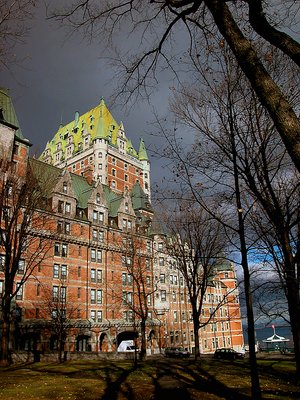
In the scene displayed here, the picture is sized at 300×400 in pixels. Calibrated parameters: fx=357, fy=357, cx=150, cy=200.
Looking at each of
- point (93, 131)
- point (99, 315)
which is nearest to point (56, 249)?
point (99, 315)

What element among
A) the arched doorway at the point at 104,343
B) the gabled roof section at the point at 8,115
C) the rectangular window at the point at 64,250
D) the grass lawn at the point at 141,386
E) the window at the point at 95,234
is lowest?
the arched doorway at the point at 104,343

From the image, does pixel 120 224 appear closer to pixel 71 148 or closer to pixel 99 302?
pixel 99 302

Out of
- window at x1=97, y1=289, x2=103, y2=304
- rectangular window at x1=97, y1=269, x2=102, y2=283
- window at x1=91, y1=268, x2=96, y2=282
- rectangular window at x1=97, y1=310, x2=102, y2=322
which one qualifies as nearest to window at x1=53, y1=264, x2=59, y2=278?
window at x1=91, y1=268, x2=96, y2=282

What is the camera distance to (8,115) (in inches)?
1658

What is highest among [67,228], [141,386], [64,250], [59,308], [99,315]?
[67,228]

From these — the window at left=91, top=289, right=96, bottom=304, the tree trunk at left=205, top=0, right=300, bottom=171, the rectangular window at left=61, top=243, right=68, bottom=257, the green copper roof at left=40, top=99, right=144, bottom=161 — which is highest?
the green copper roof at left=40, top=99, right=144, bottom=161

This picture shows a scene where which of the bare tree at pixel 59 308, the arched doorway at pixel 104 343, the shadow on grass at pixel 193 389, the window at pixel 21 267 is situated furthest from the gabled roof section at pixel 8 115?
the shadow on grass at pixel 193 389

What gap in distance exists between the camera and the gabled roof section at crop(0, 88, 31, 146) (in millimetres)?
41344

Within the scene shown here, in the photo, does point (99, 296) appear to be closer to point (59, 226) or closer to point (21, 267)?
point (59, 226)

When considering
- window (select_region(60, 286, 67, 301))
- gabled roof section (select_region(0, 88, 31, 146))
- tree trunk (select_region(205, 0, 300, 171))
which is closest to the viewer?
tree trunk (select_region(205, 0, 300, 171))

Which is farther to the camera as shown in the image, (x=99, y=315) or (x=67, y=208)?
(x=99, y=315)

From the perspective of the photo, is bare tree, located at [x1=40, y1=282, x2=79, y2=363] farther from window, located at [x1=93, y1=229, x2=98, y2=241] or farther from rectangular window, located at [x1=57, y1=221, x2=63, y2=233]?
window, located at [x1=93, y1=229, x2=98, y2=241]

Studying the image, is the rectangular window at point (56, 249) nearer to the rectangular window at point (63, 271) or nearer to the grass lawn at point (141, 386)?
the rectangular window at point (63, 271)

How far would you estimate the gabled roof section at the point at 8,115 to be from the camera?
41.3 m
